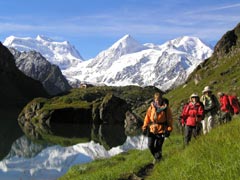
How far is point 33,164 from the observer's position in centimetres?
5209

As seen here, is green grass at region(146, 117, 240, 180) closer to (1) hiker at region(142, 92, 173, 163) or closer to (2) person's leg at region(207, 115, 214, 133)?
(1) hiker at region(142, 92, 173, 163)

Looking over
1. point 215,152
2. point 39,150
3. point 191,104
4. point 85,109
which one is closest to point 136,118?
point 85,109

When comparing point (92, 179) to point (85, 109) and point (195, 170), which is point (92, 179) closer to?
point (195, 170)

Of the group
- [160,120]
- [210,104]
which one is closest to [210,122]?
[210,104]

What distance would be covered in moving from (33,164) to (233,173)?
4494 cm

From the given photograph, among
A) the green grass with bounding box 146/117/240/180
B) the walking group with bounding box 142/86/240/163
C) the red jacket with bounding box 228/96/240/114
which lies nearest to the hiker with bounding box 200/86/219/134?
the walking group with bounding box 142/86/240/163

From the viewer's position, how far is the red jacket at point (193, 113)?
2327cm

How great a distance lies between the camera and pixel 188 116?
2366cm

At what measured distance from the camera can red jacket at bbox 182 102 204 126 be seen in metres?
23.3

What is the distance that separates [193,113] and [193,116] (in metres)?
0.15

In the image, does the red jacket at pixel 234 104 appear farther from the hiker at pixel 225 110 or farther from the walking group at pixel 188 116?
the hiker at pixel 225 110

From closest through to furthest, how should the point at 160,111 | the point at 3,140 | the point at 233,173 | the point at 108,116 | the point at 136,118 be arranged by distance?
1. the point at 233,173
2. the point at 160,111
3. the point at 3,140
4. the point at 136,118
5. the point at 108,116

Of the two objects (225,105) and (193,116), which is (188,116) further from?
(225,105)

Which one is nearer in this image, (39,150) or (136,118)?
(39,150)
